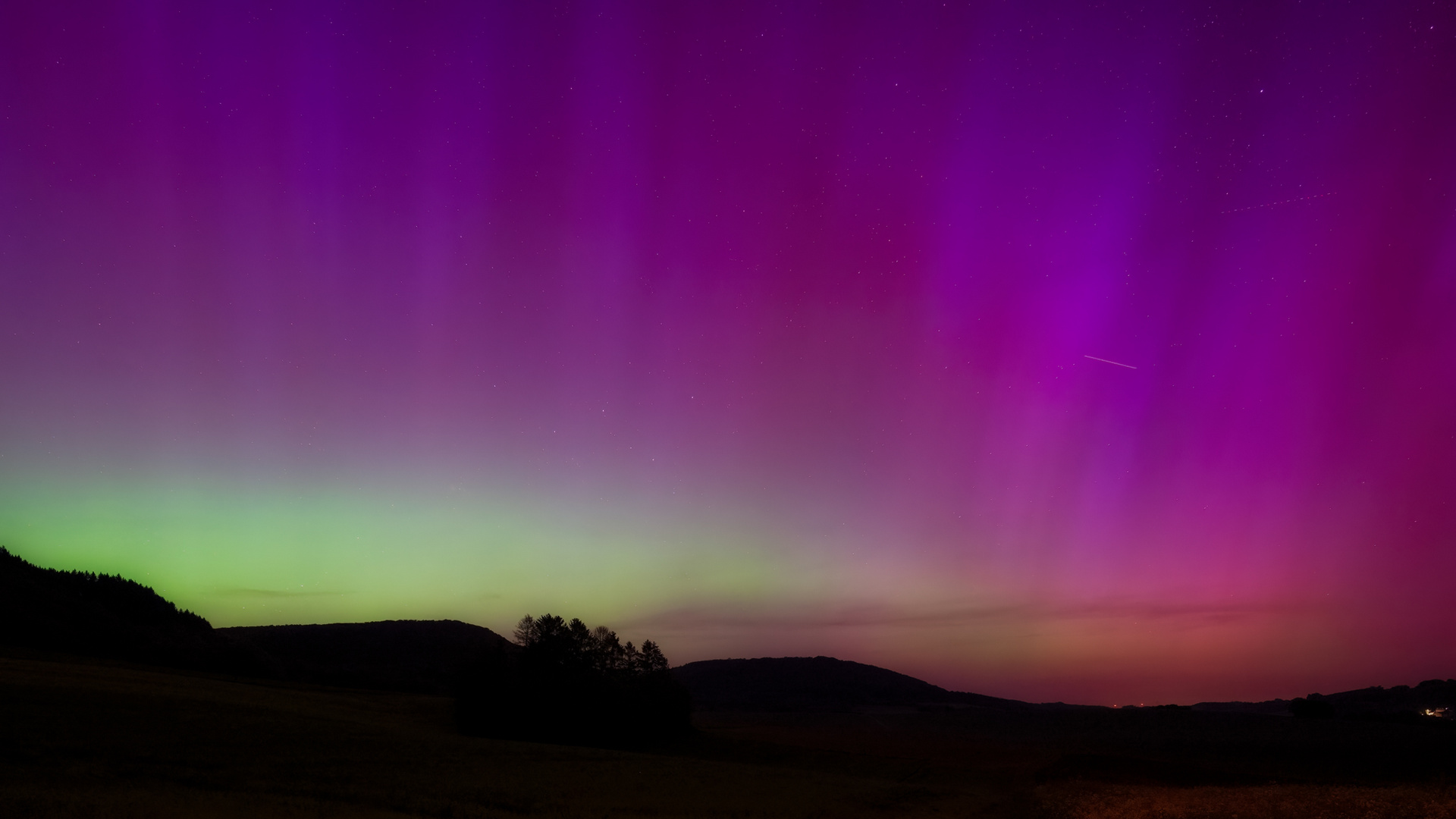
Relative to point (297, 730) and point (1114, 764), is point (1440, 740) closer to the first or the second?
point (1114, 764)

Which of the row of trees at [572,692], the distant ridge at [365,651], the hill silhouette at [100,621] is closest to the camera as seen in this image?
the row of trees at [572,692]

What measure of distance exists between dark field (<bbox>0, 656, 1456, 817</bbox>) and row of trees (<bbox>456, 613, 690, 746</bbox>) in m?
4.27

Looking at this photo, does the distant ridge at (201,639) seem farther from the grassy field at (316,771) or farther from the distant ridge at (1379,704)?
the distant ridge at (1379,704)

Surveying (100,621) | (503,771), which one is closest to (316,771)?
(503,771)

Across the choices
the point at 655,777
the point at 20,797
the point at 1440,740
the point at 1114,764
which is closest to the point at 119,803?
the point at 20,797

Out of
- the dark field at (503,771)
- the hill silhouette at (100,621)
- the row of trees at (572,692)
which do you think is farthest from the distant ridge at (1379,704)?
the hill silhouette at (100,621)

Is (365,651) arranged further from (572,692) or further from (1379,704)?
(1379,704)

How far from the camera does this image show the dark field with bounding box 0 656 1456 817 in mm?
24266

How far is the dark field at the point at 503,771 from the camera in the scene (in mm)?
24266

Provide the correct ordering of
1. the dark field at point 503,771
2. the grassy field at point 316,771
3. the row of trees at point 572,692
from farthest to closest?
the row of trees at point 572,692, the dark field at point 503,771, the grassy field at point 316,771

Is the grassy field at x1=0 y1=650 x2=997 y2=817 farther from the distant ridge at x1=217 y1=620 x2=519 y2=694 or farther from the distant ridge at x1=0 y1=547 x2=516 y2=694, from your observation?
the distant ridge at x1=217 y1=620 x2=519 y2=694

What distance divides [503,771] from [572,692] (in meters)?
31.1

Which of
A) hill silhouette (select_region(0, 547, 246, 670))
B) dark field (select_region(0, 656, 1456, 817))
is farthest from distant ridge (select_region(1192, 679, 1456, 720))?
hill silhouette (select_region(0, 547, 246, 670))

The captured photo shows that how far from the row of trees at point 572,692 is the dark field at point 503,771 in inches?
168
